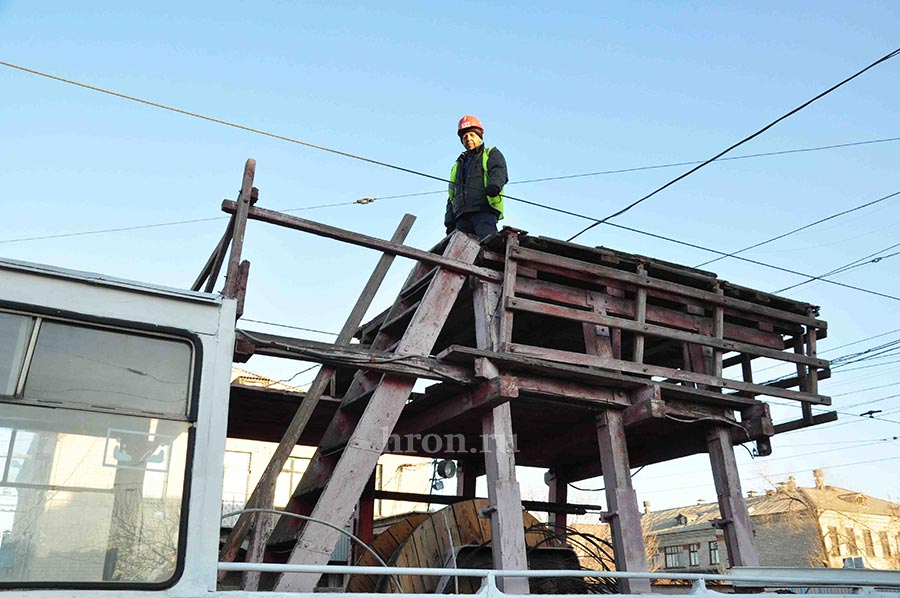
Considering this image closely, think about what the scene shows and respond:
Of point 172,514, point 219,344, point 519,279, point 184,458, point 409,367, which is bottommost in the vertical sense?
point 172,514

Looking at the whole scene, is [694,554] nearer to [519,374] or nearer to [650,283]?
[650,283]

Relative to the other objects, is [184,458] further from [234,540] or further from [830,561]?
[830,561]

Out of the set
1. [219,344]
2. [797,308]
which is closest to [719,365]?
[797,308]

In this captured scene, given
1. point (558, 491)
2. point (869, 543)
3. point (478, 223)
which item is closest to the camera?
point (478, 223)

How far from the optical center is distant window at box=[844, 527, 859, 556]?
42969 mm

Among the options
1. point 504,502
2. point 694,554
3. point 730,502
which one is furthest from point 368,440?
point 694,554

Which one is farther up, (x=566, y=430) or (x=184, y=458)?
(x=566, y=430)

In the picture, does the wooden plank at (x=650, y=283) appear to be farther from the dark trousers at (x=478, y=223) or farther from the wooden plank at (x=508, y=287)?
the dark trousers at (x=478, y=223)

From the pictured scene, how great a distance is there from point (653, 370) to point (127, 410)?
6.12 metres

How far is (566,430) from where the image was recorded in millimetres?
11320

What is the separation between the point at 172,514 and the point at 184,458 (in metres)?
0.34

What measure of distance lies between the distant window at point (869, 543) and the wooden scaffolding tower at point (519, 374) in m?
39.7

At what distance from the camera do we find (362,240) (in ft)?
26.7

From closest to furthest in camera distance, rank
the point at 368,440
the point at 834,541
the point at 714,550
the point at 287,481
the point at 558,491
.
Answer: the point at 368,440, the point at 558,491, the point at 287,481, the point at 834,541, the point at 714,550
